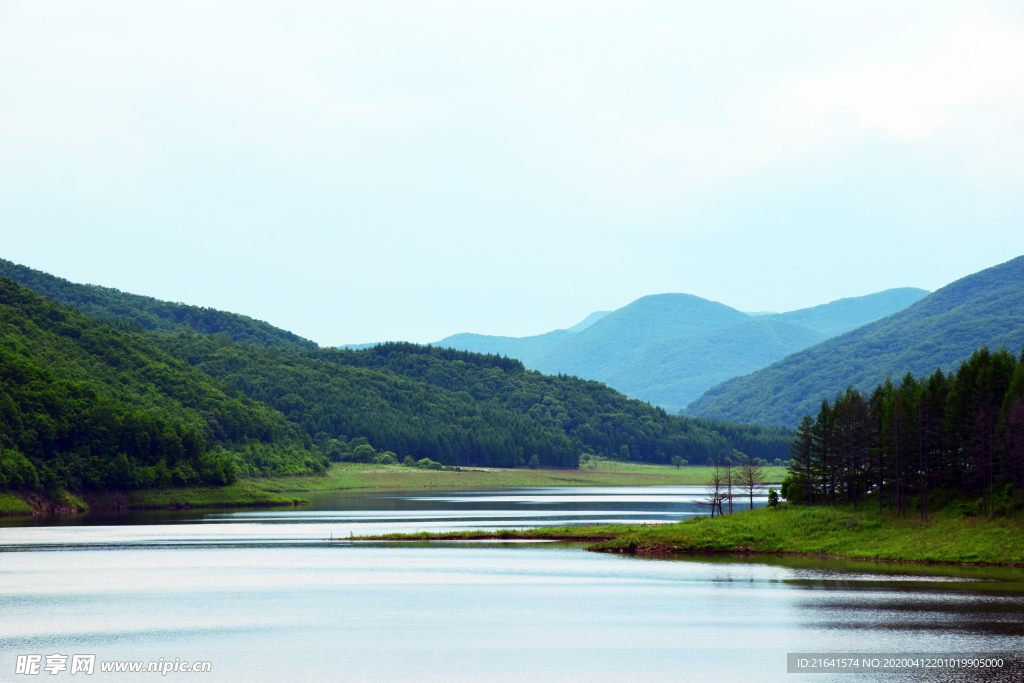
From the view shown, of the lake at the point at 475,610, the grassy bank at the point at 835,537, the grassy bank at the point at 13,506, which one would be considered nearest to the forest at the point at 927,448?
the grassy bank at the point at 835,537

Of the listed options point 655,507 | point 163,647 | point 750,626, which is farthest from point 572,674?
point 655,507

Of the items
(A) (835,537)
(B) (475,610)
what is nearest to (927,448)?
(A) (835,537)

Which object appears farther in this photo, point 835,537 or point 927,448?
point 927,448

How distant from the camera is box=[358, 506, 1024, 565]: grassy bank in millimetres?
80062

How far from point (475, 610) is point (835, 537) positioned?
131ft

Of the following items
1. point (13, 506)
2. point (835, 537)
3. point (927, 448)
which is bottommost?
point (13, 506)

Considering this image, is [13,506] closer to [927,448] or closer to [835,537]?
[835,537]

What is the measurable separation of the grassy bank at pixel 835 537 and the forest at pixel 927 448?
9.16 ft

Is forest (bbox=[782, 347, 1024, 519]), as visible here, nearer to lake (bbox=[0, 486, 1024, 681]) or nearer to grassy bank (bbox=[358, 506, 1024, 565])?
grassy bank (bbox=[358, 506, 1024, 565])

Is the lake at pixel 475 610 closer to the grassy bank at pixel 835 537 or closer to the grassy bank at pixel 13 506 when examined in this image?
the grassy bank at pixel 835 537

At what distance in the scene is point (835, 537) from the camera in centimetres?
8794

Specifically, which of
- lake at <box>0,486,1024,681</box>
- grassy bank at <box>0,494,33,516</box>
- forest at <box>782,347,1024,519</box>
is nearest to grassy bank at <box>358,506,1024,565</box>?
forest at <box>782,347,1024,519</box>

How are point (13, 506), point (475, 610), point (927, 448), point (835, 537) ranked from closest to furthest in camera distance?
point (475, 610)
point (835, 537)
point (927, 448)
point (13, 506)

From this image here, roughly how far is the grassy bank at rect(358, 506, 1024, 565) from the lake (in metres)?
3.68
